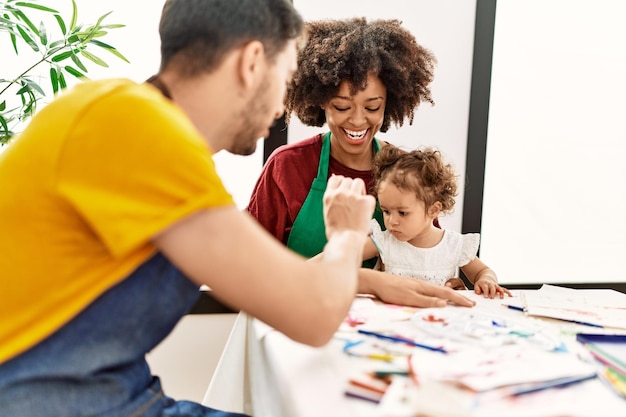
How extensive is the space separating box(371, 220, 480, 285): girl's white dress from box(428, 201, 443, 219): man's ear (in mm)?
89

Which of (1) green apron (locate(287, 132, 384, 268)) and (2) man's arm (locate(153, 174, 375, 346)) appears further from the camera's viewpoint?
(1) green apron (locate(287, 132, 384, 268))

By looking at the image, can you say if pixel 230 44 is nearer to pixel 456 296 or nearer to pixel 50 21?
pixel 456 296

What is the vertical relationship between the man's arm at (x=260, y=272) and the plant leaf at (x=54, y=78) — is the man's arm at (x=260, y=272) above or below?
below

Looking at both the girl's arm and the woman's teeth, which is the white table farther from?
the woman's teeth

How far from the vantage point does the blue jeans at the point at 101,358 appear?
0.76 m

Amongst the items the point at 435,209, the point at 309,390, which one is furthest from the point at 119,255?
the point at 435,209

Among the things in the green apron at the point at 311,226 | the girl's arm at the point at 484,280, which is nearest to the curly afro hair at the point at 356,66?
the green apron at the point at 311,226

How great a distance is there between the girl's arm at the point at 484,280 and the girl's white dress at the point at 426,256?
0.09 feet

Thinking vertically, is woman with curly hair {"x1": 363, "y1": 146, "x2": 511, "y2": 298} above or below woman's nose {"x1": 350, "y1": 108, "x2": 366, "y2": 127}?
below

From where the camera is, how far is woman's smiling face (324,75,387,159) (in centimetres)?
179

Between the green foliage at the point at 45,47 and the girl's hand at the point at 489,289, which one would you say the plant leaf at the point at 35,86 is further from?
the girl's hand at the point at 489,289

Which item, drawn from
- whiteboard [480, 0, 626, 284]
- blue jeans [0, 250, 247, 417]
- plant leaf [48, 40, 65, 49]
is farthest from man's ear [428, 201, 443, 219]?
plant leaf [48, 40, 65, 49]

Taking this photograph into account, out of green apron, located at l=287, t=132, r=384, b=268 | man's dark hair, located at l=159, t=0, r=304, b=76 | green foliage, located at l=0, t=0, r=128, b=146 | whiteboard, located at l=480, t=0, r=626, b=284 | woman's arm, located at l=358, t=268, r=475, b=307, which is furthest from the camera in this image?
whiteboard, located at l=480, t=0, r=626, b=284

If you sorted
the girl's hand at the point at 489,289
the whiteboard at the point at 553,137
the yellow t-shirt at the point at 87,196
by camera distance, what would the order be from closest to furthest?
the yellow t-shirt at the point at 87,196 → the girl's hand at the point at 489,289 → the whiteboard at the point at 553,137
